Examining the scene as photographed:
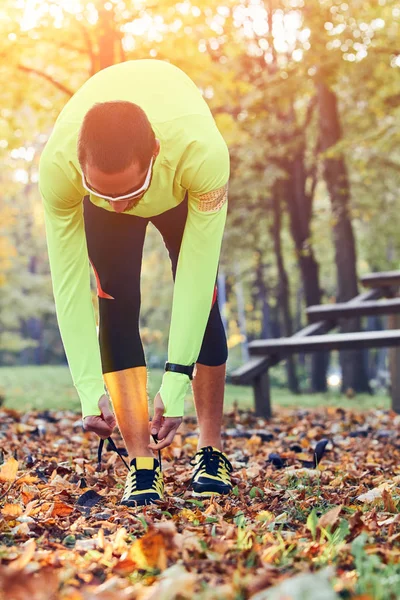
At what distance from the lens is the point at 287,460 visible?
388 centimetres

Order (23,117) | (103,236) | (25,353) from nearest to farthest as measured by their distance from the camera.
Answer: (103,236) → (23,117) → (25,353)

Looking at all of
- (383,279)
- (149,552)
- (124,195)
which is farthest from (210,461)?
(383,279)

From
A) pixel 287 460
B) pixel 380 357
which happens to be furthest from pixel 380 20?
pixel 380 357

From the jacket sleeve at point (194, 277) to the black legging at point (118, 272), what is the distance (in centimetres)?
27

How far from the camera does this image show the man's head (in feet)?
7.28

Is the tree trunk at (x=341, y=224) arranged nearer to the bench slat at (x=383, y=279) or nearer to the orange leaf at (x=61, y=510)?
the bench slat at (x=383, y=279)

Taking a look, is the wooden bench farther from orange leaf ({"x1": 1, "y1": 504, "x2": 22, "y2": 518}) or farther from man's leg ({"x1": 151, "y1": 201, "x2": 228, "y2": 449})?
orange leaf ({"x1": 1, "y1": 504, "x2": 22, "y2": 518})

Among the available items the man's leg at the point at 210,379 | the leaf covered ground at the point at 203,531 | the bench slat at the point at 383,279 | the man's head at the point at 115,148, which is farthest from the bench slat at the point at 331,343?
the man's head at the point at 115,148

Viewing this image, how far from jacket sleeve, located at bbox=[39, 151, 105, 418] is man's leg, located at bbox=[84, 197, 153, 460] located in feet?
0.41

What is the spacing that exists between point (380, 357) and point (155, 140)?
39.8m

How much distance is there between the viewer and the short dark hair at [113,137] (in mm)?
2217

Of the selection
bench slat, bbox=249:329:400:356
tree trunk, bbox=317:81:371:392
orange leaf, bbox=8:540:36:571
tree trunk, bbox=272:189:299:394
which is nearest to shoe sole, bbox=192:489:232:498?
orange leaf, bbox=8:540:36:571

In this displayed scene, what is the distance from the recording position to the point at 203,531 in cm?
225

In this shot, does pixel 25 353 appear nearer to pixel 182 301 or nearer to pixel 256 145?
pixel 256 145
